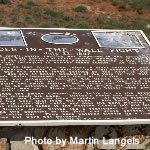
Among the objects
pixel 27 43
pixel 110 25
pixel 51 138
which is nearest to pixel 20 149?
pixel 51 138

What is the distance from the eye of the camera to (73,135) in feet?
17.2

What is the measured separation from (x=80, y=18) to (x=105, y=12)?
1.35 m

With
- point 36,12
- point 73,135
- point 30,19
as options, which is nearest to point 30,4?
point 36,12

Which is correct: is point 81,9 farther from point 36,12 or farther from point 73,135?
point 73,135

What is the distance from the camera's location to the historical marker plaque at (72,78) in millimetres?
5121

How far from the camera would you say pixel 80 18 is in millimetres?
15555

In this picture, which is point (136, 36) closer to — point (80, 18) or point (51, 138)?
point (51, 138)

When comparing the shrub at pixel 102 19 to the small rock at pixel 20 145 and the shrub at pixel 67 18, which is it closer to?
the shrub at pixel 67 18

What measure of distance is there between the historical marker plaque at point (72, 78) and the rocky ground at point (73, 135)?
22 centimetres

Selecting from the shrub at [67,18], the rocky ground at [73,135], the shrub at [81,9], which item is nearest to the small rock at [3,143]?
the rocky ground at [73,135]

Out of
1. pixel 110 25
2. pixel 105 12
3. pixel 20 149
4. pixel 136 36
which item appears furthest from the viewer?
pixel 105 12

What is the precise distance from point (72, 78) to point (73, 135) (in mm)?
754

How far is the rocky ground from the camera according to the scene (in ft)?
16.8

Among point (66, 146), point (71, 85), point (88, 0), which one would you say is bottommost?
point (88, 0)
